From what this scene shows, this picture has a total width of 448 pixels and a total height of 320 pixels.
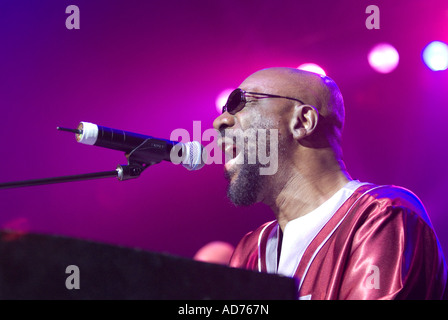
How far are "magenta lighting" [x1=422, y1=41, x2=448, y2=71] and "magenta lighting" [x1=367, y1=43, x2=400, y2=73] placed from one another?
23cm

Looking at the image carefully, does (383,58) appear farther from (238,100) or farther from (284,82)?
(238,100)

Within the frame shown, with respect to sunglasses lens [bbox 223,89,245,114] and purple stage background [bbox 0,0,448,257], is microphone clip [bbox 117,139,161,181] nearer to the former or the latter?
sunglasses lens [bbox 223,89,245,114]

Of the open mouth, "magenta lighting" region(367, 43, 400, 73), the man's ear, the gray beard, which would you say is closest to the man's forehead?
the man's ear

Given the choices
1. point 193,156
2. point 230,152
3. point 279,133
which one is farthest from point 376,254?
point 230,152

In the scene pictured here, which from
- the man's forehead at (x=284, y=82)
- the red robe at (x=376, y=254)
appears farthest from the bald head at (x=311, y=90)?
the red robe at (x=376, y=254)

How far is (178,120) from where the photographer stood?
3822 mm

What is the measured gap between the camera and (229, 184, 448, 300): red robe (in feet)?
6.14

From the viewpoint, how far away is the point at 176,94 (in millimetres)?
3836

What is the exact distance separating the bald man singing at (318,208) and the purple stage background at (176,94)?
0.93 metres

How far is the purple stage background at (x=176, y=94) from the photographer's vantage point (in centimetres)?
347

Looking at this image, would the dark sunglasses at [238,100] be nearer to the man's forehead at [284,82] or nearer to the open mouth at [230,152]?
the man's forehead at [284,82]

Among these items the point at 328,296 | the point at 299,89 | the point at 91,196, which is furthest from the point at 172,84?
the point at 328,296
